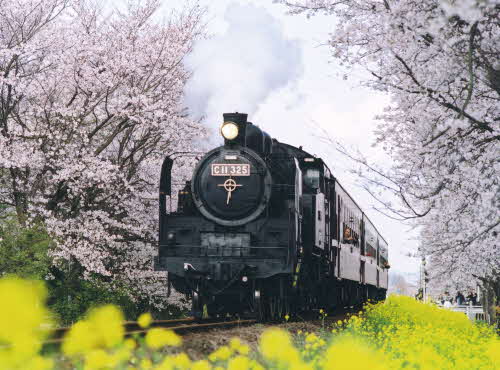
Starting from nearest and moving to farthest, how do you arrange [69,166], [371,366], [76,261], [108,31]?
1. [371,366]
2. [69,166]
3. [76,261]
4. [108,31]

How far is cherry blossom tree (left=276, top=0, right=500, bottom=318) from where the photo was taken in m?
8.52

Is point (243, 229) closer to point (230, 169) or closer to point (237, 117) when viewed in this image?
point (230, 169)

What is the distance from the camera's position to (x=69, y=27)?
70.4 ft

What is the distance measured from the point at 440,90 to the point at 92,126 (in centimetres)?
1599

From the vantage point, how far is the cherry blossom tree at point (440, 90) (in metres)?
8.52

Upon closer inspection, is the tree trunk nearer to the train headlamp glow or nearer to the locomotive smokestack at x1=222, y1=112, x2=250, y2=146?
the locomotive smokestack at x1=222, y1=112, x2=250, y2=146

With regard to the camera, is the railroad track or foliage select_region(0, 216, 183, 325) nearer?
the railroad track

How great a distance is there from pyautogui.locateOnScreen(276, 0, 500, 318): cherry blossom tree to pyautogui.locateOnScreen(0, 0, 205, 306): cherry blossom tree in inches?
394

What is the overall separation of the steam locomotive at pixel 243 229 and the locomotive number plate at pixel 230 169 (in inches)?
0.7

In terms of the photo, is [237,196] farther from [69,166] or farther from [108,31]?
[108,31]

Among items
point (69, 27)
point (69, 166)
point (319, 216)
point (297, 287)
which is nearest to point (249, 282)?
point (297, 287)

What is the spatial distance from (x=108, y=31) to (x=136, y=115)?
3369 mm

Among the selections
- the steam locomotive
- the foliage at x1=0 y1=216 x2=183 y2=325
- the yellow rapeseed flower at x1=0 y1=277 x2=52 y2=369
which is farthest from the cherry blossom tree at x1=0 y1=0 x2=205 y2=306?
the yellow rapeseed flower at x1=0 y1=277 x2=52 y2=369

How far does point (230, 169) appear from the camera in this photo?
1270 cm
